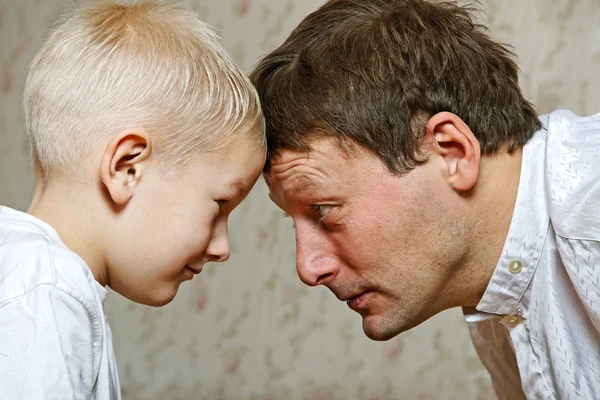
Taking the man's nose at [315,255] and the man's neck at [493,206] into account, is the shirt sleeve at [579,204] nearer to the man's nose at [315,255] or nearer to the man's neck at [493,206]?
the man's neck at [493,206]

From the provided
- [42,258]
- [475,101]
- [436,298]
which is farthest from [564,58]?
[42,258]

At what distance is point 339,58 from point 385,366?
3.38 feet

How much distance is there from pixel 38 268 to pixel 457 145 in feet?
2.37

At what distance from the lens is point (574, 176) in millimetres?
1415

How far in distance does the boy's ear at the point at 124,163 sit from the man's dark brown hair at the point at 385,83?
11.7 inches

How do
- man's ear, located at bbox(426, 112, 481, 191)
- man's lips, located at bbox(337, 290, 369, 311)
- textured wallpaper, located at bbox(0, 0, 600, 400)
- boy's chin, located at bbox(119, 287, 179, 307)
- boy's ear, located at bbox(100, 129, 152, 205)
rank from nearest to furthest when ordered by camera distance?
boy's ear, located at bbox(100, 129, 152, 205) < boy's chin, located at bbox(119, 287, 179, 307) < man's ear, located at bbox(426, 112, 481, 191) < man's lips, located at bbox(337, 290, 369, 311) < textured wallpaper, located at bbox(0, 0, 600, 400)

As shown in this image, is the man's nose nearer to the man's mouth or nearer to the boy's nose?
the man's mouth

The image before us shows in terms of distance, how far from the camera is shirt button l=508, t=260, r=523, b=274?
58.1 inches

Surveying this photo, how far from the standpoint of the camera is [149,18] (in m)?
1.32

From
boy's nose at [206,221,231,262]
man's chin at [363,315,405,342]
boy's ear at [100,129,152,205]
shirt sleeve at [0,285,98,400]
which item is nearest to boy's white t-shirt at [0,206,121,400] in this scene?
shirt sleeve at [0,285,98,400]

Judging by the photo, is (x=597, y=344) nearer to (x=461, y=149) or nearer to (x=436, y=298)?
(x=436, y=298)

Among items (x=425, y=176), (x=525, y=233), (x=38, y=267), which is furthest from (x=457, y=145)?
(x=38, y=267)

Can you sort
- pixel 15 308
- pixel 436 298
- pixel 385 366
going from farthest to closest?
1. pixel 385 366
2. pixel 436 298
3. pixel 15 308

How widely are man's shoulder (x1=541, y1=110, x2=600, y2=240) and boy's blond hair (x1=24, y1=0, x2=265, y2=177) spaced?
51cm
